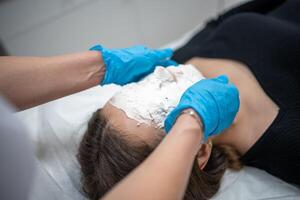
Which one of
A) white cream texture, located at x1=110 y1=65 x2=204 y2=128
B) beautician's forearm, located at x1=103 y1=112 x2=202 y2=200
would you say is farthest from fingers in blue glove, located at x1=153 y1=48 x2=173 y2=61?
beautician's forearm, located at x1=103 y1=112 x2=202 y2=200

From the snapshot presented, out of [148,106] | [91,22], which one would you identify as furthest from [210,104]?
[91,22]

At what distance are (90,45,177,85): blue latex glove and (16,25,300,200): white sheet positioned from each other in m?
0.20

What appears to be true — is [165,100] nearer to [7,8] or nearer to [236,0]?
[7,8]

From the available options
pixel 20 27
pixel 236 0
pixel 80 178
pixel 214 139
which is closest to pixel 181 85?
pixel 214 139

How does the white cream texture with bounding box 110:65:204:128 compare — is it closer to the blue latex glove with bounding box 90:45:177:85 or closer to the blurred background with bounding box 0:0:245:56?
the blue latex glove with bounding box 90:45:177:85

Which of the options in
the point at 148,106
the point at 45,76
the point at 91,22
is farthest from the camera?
the point at 91,22

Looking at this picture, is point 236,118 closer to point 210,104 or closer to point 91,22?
point 210,104

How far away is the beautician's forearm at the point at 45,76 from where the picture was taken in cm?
93

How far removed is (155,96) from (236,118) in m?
0.34

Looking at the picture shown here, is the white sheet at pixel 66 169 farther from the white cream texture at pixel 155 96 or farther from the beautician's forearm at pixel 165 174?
the beautician's forearm at pixel 165 174

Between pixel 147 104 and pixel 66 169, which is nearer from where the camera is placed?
pixel 147 104

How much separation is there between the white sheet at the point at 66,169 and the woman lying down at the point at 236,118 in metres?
0.05

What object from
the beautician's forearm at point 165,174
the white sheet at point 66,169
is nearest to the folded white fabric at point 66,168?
the white sheet at point 66,169

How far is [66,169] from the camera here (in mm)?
1012
